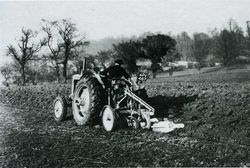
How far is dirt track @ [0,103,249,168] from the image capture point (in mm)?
4691

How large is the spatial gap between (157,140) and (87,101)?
275 centimetres

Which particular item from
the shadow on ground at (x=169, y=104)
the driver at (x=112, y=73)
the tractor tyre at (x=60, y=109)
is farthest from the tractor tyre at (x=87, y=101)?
the shadow on ground at (x=169, y=104)

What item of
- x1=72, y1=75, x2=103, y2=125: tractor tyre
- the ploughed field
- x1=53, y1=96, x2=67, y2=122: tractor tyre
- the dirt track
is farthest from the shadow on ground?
x1=53, y1=96, x2=67, y2=122: tractor tyre

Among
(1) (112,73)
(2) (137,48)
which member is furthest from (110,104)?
(2) (137,48)

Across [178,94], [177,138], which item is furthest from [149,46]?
[177,138]

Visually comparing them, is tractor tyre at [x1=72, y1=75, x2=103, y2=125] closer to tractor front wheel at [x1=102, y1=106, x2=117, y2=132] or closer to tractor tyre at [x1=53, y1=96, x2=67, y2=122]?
tractor front wheel at [x1=102, y1=106, x2=117, y2=132]

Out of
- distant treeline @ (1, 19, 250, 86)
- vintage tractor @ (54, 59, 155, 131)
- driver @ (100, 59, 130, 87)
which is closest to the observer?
vintage tractor @ (54, 59, 155, 131)

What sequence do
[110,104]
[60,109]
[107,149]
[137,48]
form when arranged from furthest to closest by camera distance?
1. [137,48]
2. [60,109]
3. [110,104]
4. [107,149]

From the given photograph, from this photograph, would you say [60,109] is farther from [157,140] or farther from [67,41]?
[67,41]

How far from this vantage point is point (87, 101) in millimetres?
8016

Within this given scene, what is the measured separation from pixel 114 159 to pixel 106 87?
2.79 meters

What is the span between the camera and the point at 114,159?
4.89 m

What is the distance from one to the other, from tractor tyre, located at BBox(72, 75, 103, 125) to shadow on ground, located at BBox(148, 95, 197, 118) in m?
1.53

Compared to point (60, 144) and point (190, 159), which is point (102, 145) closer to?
point (60, 144)
